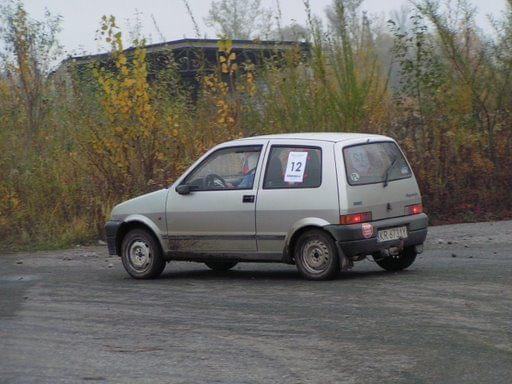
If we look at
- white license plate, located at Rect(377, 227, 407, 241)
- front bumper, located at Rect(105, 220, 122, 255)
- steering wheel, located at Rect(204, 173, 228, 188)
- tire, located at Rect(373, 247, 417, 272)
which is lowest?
tire, located at Rect(373, 247, 417, 272)

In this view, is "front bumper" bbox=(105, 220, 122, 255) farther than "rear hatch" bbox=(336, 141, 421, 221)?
Yes

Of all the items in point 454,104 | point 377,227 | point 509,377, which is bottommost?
point 509,377

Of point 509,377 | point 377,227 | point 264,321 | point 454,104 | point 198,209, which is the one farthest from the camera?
point 454,104

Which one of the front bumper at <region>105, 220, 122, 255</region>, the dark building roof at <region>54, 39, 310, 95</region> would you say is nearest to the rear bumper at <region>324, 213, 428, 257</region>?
the front bumper at <region>105, 220, 122, 255</region>

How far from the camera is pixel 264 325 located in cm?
967

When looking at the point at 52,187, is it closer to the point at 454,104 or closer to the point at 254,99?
the point at 254,99

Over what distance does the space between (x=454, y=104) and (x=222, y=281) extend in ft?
26.6

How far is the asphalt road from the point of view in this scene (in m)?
Answer: 7.77

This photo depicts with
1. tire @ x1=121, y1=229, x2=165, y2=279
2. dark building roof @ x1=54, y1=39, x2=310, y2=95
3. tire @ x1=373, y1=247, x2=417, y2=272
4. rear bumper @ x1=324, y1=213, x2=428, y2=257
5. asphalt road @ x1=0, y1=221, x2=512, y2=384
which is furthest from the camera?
dark building roof @ x1=54, y1=39, x2=310, y2=95

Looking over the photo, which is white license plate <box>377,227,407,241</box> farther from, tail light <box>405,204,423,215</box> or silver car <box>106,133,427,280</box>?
tail light <box>405,204,423,215</box>

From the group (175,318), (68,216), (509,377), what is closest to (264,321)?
(175,318)

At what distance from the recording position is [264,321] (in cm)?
988

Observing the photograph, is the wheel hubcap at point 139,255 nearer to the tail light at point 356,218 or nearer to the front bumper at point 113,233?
the front bumper at point 113,233

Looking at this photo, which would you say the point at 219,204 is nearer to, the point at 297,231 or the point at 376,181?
the point at 297,231
